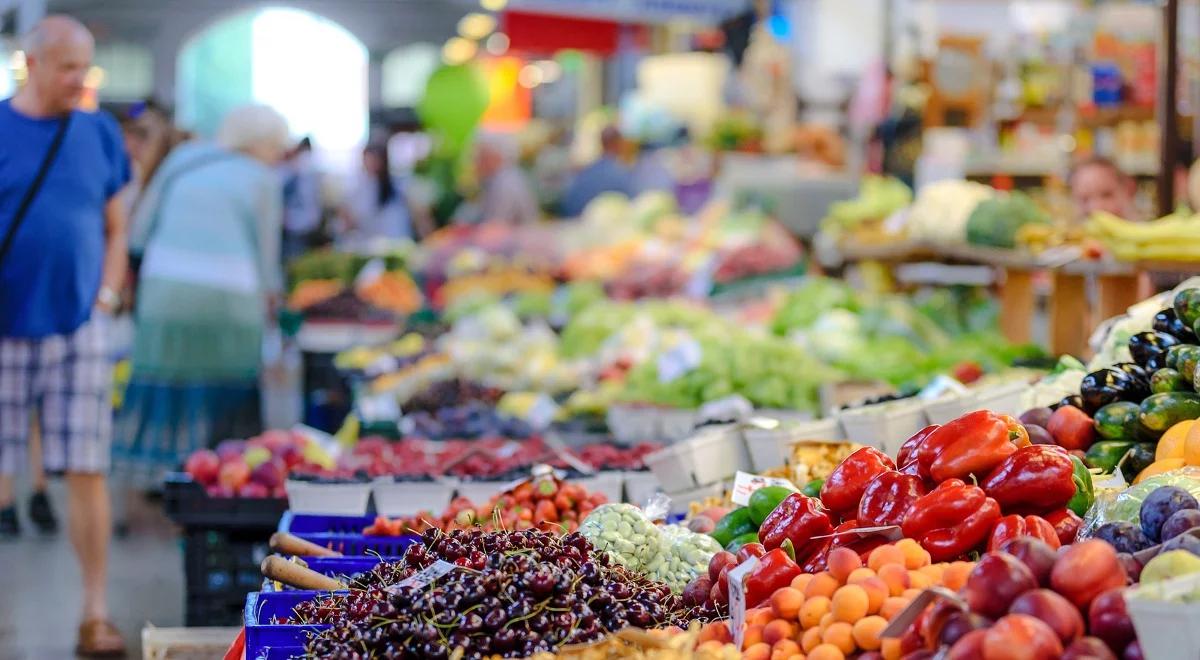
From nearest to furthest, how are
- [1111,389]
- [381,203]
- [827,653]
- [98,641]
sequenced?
[827,653], [1111,389], [98,641], [381,203]

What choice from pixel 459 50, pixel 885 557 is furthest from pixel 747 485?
pixel 459 50

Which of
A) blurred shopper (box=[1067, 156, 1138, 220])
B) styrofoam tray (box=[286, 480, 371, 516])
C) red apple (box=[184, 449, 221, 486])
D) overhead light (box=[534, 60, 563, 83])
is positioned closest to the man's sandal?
red apple (box=[184, 449, 221, 486])

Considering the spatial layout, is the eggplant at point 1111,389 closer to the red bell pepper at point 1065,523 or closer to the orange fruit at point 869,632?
the red bell pepper at point 1065,523

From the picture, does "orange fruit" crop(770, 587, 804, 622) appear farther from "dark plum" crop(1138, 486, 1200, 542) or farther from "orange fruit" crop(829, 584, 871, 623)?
"dark plum" crop(1138, 486, 1200, 542)

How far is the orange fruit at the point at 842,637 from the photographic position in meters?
2.59

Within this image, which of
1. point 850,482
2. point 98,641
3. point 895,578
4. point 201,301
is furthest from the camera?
point 201,301

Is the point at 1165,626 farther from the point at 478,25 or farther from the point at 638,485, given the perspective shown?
the point at 478,25

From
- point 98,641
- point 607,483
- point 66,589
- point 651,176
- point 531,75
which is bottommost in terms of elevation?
point 66,589

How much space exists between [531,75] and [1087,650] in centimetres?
3613

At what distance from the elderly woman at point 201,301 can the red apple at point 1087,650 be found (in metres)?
6.40

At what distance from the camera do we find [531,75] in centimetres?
3772

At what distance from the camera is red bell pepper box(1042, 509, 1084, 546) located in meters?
2.97

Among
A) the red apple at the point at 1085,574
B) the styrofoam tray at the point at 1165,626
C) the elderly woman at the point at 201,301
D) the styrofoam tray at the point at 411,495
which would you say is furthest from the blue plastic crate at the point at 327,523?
the elderly woman at the point at 201,301

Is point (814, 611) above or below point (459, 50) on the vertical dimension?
below
